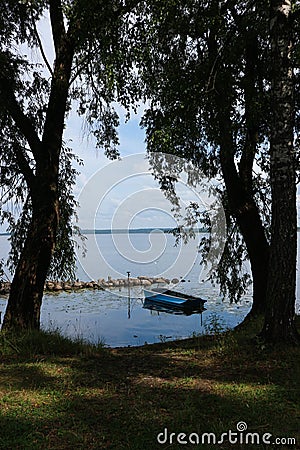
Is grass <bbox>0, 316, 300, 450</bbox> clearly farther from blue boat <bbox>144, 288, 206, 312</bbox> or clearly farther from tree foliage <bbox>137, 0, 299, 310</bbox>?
blue boat <bbox>144, 288, 206, 312</bbox>

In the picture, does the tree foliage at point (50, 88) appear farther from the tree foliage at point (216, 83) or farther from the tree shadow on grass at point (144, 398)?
the tree shadow on grass at point (144, 398)

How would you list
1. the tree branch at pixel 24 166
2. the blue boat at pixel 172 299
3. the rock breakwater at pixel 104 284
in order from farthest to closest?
the rock breakwater at pixel 104 284, the blue boat at pixel 172 299, the tree branch at pixel 24 166

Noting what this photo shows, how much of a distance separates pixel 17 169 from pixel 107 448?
201 inches

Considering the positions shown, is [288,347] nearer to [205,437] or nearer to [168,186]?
[205,437]

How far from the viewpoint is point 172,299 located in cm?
1371

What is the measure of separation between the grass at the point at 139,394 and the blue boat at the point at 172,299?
793cm

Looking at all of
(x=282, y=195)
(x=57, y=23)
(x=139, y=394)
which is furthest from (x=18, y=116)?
(x=139, y=394)

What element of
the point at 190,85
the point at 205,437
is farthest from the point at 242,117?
the point at 205,437

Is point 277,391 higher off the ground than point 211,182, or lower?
lower

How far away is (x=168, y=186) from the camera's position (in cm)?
863

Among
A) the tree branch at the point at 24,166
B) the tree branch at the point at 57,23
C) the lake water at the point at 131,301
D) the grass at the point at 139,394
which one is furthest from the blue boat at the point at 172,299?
the tree branch at the point at 57,23

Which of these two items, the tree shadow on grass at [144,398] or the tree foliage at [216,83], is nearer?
the tree shadow on grass at [144,398]

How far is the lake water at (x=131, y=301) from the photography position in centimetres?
722

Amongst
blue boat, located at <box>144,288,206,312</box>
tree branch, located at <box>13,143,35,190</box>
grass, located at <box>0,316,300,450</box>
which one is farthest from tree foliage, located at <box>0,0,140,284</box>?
blue boat, located at <box>144,288,206,312</box>
